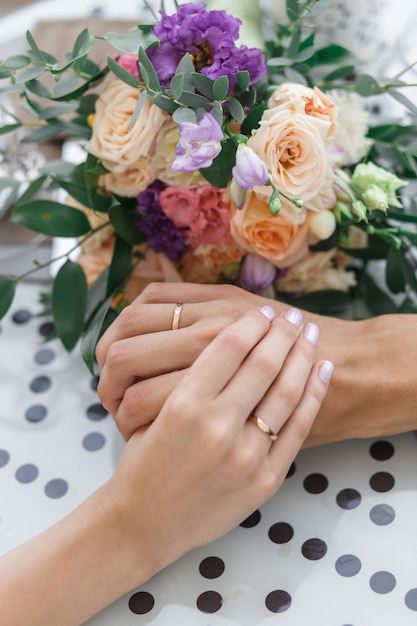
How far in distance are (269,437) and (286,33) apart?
505 mm

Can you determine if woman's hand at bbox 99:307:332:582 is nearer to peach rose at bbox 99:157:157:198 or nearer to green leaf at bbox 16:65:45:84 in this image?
peach rose at bbox 99:157:157:198

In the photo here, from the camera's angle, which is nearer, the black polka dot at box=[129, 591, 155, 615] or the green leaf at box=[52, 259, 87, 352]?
the black polka dot at box=[129, 591, 155, 615]

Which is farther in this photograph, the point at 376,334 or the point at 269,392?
the point at 376,334

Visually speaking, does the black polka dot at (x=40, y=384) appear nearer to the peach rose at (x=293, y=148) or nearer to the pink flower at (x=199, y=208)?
the pink flower at (x=199, y=208)

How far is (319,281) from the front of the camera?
2.85ft

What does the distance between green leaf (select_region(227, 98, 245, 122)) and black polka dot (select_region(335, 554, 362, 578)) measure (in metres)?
0.46

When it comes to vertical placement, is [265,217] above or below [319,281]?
above

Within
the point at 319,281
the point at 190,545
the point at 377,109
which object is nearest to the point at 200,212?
the point at 319,281

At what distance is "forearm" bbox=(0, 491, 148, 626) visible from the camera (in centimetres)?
63

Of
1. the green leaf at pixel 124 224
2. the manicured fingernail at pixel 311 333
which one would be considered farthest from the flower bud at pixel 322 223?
the green leaf at pixel 124 224

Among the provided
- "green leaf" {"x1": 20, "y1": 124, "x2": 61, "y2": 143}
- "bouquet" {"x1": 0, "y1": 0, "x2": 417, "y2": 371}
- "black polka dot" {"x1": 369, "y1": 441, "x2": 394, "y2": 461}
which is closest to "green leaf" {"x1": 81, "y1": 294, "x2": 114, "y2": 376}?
"bouquet" {"x1": 0, "y1": 0, "x2": 417, "y2": 371}

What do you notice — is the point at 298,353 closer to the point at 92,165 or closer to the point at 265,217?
the point at 265,217

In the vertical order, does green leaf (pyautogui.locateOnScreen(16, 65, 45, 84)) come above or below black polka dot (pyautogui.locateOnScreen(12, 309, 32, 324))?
above

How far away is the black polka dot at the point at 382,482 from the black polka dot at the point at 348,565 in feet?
0.28
